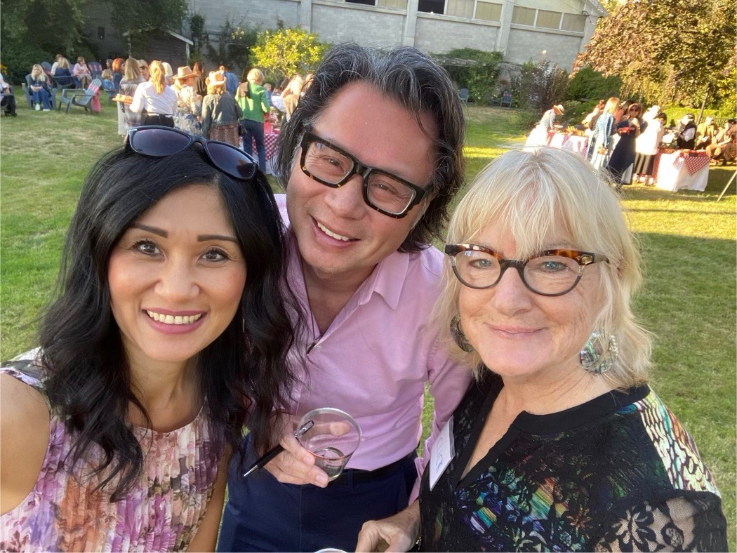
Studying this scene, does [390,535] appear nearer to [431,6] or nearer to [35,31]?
[35,31]

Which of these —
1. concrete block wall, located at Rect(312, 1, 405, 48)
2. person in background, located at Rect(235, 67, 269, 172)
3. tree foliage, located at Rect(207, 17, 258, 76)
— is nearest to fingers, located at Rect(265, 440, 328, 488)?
person in background, located at Rect(235, 67, 269, 172)

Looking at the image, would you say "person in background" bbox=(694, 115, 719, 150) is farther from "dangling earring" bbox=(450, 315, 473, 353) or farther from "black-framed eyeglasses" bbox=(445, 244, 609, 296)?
"black-framed eyeglasses" bbox=(445, 244, 609, 296)

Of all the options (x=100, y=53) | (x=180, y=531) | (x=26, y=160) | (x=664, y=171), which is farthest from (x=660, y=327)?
(x=100, y=53)

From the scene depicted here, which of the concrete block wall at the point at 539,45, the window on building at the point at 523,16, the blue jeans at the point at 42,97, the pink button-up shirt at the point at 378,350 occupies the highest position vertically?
the window on building at the point at 523,16

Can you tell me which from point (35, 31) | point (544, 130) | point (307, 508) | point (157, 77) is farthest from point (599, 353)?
point (35, 31)

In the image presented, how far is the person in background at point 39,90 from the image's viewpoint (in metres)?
17.2

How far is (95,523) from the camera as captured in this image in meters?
1.53

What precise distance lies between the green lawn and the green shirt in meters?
3.36

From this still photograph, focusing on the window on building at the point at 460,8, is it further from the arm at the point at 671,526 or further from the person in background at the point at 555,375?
the arm at the point at 671,526

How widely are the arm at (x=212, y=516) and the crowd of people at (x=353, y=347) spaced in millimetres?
13

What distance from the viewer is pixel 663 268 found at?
7.58 metres

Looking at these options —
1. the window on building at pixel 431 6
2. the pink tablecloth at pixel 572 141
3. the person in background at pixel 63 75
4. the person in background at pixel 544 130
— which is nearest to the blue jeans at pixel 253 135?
the person in background at pixel 544 130

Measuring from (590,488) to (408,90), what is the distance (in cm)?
136

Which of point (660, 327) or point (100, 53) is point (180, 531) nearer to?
point (660, 327)
